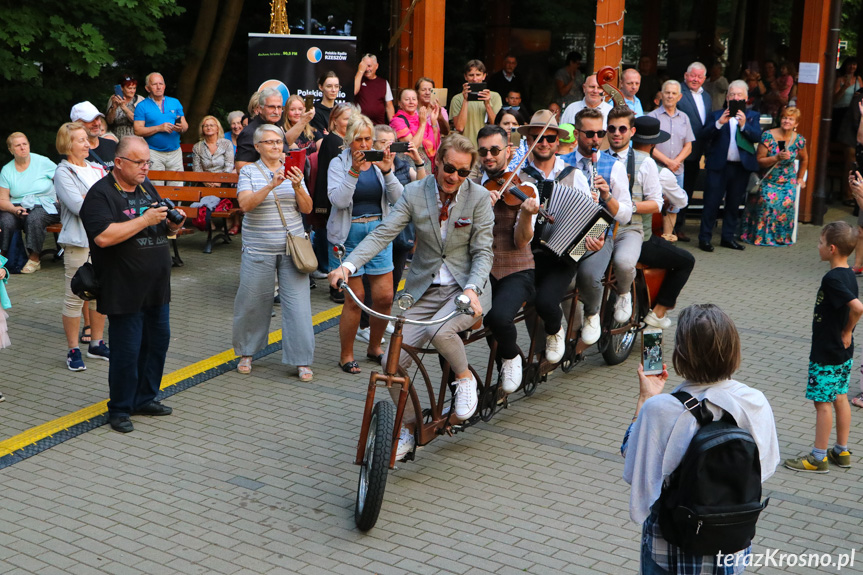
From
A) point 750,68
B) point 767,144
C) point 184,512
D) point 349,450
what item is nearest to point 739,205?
point 767,144

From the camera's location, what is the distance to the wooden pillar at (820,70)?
14.6 metres

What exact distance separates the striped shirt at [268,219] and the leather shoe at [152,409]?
55.0 inches

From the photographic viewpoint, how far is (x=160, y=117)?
12.7m

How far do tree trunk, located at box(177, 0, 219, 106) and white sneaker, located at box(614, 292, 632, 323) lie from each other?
10.3 meters

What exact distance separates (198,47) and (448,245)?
443 inches

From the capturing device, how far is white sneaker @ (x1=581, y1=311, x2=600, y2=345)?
7641mm

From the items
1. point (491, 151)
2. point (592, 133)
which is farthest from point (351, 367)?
point (592, 133)

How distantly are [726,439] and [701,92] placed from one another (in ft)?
36.0

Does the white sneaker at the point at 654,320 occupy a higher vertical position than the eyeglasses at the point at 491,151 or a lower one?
lower

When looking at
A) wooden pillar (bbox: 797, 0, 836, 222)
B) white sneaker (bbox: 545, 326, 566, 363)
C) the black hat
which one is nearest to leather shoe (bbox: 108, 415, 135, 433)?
white sneaker (bbox: 545, 326, 566, 363)

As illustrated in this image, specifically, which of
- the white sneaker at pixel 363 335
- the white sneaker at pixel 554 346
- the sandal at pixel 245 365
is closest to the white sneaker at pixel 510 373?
the white sneaker at pixel 554 346

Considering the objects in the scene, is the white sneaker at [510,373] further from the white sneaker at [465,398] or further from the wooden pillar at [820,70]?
the wooden pillar at [820,70]

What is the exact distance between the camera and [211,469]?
245 inches

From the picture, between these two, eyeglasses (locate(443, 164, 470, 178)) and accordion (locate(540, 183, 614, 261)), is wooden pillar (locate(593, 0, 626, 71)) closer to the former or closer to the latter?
accordion (locate(540, 183, 614, 261))
